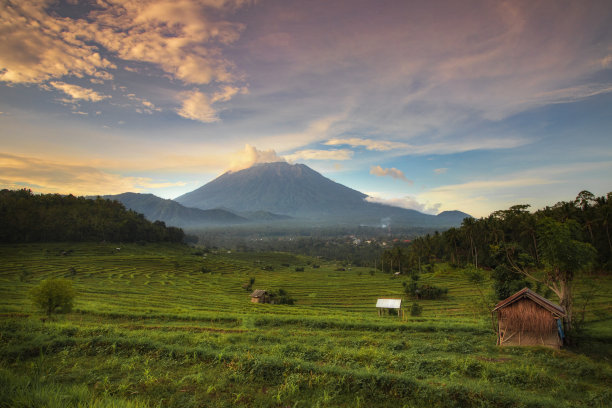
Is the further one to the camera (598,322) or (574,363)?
(598,322)

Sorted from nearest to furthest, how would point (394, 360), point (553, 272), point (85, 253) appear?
point (394, 360)
point (553, 272)
point (85, 253)

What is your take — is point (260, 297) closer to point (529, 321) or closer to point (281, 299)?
point (281, 299)

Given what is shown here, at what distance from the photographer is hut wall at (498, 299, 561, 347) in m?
19.2

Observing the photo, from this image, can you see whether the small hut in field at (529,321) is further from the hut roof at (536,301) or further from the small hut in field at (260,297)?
the small hut in field at (260,297)

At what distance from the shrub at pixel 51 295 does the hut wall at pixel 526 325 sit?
3632 centimetres

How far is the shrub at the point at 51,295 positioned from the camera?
23.1m

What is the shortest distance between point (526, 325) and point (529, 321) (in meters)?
0.37

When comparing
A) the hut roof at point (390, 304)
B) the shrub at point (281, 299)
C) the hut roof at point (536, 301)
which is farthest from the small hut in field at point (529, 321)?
the shrub at point (281, 299)

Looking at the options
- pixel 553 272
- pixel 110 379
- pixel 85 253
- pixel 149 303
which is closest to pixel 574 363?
pixel 553 272

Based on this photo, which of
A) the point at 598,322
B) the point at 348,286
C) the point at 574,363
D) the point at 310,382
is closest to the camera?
the point at 310,382

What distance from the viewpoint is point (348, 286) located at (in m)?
65.6

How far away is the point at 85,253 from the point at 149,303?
58.8 meters

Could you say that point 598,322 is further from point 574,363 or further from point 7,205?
point 7,205

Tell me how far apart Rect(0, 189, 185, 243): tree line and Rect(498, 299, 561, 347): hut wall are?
114m
